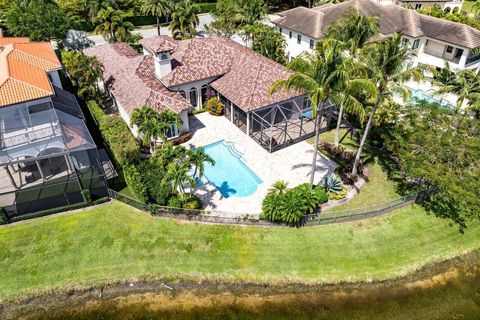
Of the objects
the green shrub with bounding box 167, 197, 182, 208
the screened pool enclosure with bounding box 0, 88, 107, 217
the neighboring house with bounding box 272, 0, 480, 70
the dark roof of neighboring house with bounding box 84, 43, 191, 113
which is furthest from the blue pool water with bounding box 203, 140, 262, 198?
the neighboring house with bounding box 272, 0, 480, 70

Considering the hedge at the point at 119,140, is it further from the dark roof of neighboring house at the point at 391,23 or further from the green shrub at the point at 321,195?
the dark roof of neighboring house at the point at 391,23

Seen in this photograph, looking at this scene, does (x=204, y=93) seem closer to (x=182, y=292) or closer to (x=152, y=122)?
(x=152, y=122)

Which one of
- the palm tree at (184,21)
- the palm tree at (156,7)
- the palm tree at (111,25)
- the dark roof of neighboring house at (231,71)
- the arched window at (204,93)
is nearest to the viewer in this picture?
the dark roof of neighboring house at (231,71)

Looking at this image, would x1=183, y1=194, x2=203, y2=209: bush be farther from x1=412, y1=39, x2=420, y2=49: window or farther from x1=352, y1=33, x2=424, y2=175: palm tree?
x1=412, y1=39, x2=420, y2=49: window

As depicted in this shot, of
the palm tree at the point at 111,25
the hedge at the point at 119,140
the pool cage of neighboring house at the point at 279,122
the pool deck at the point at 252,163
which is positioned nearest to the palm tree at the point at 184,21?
the palm tree at the point at 111,25

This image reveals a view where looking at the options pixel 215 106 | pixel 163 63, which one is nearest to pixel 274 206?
A: pixel 215 106

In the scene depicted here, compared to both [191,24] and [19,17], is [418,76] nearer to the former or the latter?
[191,24]
